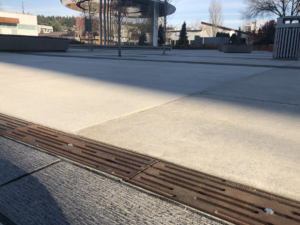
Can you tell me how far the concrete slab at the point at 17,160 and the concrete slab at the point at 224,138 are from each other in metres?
0.59

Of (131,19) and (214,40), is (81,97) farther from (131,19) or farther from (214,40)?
(214,40)

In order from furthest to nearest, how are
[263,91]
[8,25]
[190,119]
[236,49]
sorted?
[8,25], [236,49], [263,91], [190,119]

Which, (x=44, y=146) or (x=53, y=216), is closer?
(x=53, y=216)

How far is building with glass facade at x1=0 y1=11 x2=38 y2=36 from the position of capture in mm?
59531

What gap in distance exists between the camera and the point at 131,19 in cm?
3659

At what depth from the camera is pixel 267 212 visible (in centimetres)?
153

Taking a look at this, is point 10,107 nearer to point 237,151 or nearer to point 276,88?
point 237,151

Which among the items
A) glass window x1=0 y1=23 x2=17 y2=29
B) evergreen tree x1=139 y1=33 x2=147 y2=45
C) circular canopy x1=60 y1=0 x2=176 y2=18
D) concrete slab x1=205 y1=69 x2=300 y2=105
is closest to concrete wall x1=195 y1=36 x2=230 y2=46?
circular canopy x1=60 y1=0 x2=176 y2=18

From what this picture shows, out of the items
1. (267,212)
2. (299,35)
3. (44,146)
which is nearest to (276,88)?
(267,212)

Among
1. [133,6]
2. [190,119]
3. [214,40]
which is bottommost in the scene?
[190,119]

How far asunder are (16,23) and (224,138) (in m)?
71.1

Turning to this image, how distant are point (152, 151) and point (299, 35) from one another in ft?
48.4

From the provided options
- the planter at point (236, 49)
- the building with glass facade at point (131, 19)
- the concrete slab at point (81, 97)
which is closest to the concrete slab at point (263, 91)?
the concrete slab at point (81, 97)

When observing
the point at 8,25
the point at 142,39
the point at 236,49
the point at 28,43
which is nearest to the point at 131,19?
the point at 142,39
